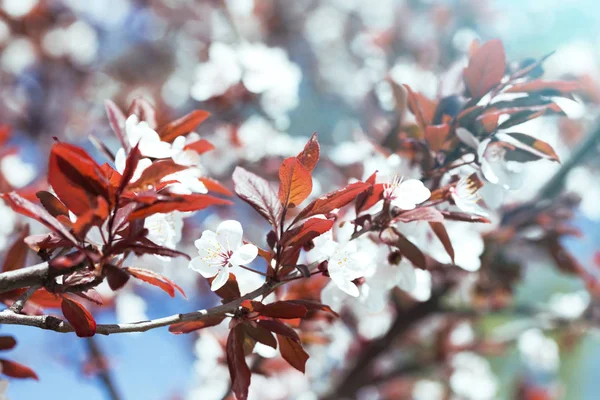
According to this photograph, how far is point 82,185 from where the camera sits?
543mm

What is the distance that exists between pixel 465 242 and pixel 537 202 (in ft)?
2.98

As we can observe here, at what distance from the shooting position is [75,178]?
0.54 metres

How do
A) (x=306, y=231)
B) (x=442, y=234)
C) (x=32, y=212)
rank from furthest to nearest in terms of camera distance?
(x=442, y=234) → (x=306, y=231) → (x=32, y=212)

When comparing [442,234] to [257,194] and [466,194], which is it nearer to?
[466,194]

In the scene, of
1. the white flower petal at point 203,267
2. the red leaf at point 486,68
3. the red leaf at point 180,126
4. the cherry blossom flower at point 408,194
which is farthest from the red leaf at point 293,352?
the red leaf at point 486,68

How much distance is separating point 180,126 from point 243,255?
28 centimetres

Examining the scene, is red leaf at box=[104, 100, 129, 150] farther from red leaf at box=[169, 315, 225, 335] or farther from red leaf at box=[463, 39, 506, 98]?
red leaf at box=[463, 39, 506, 98]

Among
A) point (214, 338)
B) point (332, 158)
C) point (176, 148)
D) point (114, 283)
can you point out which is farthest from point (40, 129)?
point (114, 283)

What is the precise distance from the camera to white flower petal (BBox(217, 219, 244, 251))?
0.64 m

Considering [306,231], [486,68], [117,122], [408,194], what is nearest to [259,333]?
[306,231]

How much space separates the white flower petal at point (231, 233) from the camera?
64 centimetres

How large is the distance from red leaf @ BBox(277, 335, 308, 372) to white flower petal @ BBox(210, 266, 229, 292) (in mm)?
123

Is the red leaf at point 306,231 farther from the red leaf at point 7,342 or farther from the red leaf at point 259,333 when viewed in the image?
the red leaf at point 7,342

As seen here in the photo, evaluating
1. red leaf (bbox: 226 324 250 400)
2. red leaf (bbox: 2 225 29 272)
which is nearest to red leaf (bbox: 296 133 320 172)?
red leaf (bbox: 226 324 250 400)
